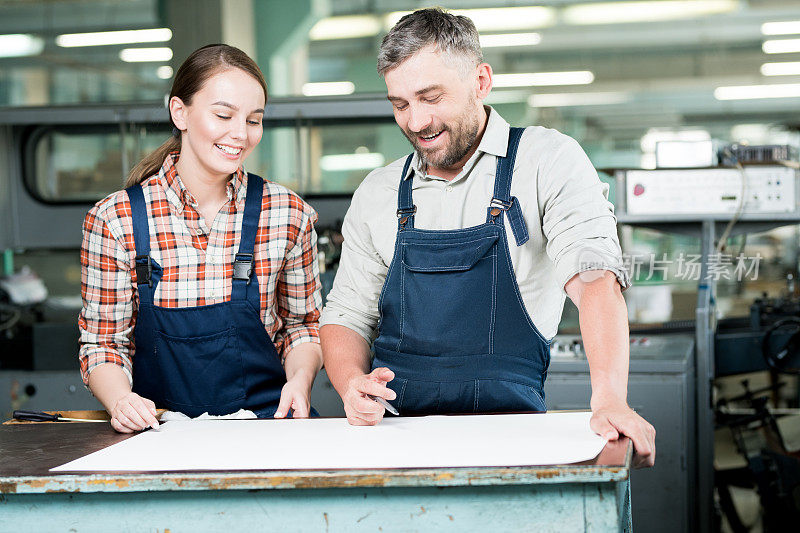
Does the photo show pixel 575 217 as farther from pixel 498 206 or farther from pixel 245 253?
pixel 245 253


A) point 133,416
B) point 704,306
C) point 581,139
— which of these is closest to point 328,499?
point 133,416

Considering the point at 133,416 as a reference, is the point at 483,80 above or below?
above

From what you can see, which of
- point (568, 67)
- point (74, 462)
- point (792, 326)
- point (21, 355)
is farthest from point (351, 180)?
point (74, 462)

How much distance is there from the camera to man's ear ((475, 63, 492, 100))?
1.64 meters

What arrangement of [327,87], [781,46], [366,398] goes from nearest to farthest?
[366,398] < [327,87] < [781,46]

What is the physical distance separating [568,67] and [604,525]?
7.85 m

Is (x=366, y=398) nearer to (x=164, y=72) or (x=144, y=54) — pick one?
(x=164, y=72)

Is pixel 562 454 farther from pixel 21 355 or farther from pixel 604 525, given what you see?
pixel 21 355

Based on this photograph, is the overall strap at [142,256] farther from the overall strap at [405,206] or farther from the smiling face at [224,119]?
the overall strap at [405,206]

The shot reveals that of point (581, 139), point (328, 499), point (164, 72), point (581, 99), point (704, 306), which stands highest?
point (581, 99)

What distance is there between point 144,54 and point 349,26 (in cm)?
202

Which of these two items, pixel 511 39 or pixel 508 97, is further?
pixel 511 39

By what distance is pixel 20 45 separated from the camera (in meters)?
6.56

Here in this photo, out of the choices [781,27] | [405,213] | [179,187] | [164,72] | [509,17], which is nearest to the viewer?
[405,213]
